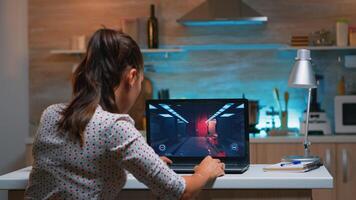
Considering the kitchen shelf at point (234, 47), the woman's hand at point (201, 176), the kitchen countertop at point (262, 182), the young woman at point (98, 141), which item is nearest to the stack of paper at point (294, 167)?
the kitchen countertop at point (262, 182)

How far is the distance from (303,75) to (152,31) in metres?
2.59

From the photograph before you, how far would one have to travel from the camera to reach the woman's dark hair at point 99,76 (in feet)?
5.41

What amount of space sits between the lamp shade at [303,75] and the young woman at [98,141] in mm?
986

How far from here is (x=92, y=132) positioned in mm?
1641

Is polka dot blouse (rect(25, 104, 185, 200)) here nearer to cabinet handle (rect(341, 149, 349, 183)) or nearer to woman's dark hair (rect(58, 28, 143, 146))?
woman's dark hair (rect(58, 28, 143, 146))

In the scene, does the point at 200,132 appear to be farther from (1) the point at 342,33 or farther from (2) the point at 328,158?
(1) the point at 342,33

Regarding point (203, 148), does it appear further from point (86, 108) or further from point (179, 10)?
point (179, 10)

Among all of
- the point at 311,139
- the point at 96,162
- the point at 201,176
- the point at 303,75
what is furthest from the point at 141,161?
the point at 311,139

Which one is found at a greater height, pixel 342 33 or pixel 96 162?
pixel 342 33

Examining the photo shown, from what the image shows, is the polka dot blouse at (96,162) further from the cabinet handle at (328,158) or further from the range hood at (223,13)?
the range hood at (223,13)

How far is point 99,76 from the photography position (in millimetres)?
1698

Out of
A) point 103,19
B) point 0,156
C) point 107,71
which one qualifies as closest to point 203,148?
point 107,71

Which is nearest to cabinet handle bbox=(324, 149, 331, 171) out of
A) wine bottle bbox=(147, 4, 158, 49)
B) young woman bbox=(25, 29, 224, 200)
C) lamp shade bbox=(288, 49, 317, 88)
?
wine bottle bbox=(147, 4, 158, 49)

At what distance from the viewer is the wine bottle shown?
16.3 feet
